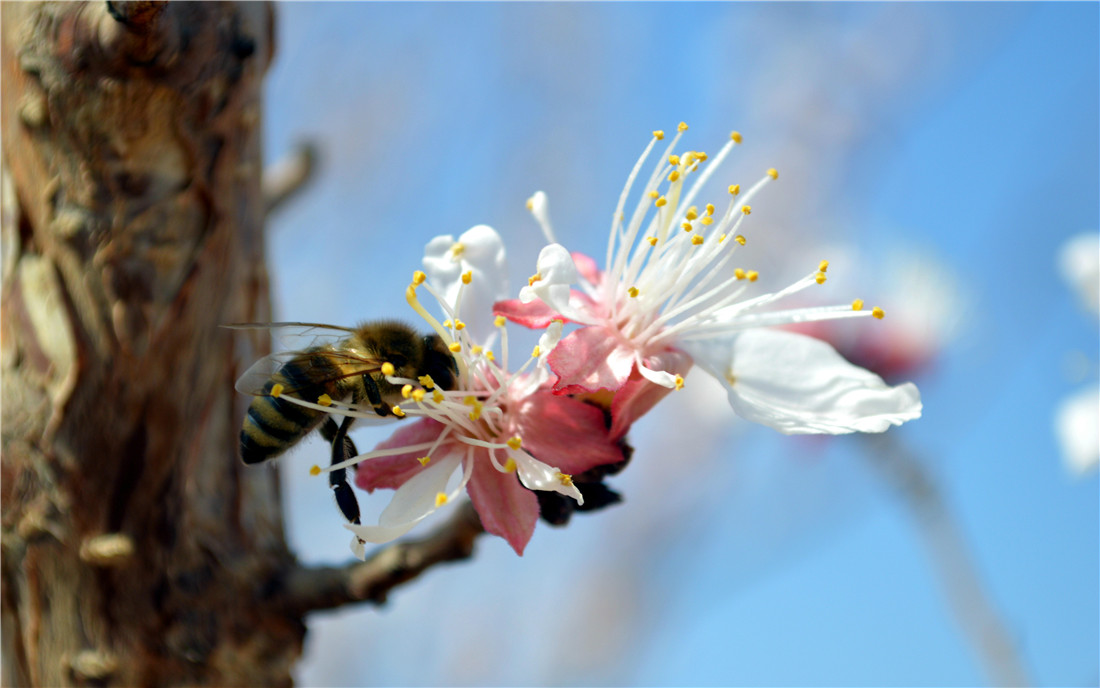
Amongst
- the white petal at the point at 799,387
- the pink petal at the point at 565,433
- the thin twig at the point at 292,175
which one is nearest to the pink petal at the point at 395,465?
the pink petal at the point at 565,433

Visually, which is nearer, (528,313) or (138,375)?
(528,313)

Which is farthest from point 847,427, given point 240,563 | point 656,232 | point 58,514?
point 58,514

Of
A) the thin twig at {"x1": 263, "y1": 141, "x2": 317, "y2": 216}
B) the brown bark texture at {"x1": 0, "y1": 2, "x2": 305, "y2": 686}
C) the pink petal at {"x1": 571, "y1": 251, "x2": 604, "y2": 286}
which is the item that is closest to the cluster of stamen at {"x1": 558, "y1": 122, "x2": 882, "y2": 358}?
the pink petal at {"x1": 571, "y1": 251, "x2": 604, "y2": 286}

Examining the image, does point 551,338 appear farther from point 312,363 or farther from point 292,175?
point 292,175

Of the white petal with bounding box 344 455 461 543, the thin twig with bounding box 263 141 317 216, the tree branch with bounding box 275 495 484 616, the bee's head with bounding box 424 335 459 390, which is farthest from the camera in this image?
the thin twig with bounding box 263 141 317 216

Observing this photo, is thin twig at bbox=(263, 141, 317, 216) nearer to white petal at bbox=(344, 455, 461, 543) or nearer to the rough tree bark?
the rough tree bark

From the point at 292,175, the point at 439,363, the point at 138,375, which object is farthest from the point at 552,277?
the point at 292,175
